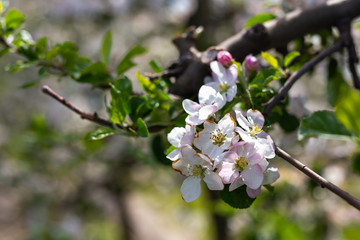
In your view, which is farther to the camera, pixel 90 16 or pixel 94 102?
pixel 94 102

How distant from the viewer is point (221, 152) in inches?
16.5

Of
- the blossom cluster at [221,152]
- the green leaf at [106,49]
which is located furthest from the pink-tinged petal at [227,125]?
the green leaf at [106,49]

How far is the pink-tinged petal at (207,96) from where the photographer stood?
0.46 metres

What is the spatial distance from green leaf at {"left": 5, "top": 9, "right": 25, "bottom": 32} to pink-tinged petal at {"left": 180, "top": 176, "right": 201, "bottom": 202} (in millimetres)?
460

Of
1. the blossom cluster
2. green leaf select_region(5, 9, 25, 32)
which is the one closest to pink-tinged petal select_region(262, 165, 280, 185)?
the blossom cluster

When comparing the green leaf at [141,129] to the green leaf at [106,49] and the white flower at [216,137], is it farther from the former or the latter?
the green leaf at [106,49]

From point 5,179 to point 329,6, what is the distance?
2433 mm

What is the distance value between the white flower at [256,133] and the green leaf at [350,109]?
0.12 m

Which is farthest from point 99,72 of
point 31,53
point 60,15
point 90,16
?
point 60,15

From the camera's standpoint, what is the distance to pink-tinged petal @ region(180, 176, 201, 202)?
438mm

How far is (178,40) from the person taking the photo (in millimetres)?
694

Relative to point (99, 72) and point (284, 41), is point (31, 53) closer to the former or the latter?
point (99, 72)

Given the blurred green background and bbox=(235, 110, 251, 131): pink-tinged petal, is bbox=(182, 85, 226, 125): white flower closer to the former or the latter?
bbox=(235, 110, 251, 131): pink-tinged petal

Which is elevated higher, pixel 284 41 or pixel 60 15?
pixel 284 41
